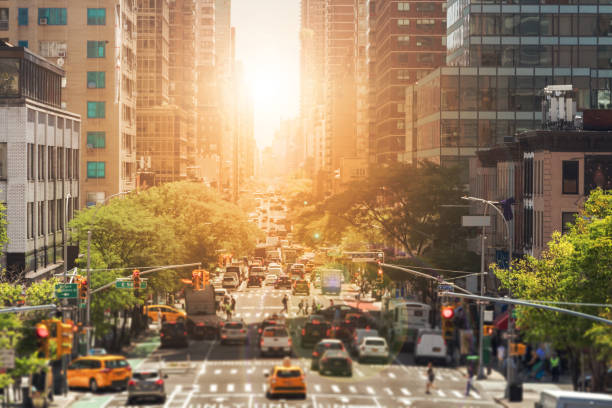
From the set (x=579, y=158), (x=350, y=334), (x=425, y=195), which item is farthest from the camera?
(x=425, y=195)

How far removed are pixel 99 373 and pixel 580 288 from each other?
24.8 m

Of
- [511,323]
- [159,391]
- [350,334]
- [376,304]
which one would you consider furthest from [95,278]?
[376,304]

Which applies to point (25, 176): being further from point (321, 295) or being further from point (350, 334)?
point (321, 295)

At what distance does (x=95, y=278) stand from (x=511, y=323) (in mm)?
30397

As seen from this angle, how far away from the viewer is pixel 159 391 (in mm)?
50062

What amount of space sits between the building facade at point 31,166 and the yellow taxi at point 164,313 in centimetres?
932

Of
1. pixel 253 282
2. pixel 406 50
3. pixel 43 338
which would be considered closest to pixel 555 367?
pixel 43 338

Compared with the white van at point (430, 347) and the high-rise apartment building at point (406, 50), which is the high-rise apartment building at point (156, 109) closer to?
the high-rise apartment building at point (406, 50)

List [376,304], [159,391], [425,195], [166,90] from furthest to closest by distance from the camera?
[166,90]
[376,304]
[425,195]
[159,391]

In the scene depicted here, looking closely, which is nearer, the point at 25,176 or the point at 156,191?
the point at 25,176

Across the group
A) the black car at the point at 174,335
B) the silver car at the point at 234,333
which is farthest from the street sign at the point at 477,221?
the black car at the point at 174,335

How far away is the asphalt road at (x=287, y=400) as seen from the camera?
50.4m

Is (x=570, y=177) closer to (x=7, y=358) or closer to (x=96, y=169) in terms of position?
(x=7, y=358)

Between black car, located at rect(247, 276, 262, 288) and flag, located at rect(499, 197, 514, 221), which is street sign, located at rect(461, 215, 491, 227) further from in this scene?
black car, located at rect(247, 276, 262, 288)
